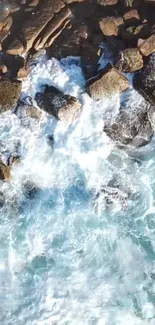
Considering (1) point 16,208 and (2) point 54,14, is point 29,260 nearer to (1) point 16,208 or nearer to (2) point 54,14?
(1) point 16,208

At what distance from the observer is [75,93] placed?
16.3 m

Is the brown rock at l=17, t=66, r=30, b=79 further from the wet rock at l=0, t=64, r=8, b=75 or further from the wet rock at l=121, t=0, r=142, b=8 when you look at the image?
the wet rock at l=121, t=0, r=142, b=8

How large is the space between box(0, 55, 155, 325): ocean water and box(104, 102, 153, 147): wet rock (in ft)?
0.63

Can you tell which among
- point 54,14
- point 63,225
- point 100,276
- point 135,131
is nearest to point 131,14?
point 54,14

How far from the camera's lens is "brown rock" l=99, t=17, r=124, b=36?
16.1 metres

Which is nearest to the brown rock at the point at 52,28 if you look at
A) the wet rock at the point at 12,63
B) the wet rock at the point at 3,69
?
the wet rock at the point at 12,63

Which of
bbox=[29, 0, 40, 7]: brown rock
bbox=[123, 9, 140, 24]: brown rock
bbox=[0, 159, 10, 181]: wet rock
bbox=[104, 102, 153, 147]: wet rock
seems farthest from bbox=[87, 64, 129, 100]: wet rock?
bbox=[0, 159, 10, 181]: wet rock

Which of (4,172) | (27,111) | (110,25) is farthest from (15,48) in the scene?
(4,172)

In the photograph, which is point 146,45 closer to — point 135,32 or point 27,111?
point 135,32

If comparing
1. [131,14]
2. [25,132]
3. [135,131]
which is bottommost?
[135,131]

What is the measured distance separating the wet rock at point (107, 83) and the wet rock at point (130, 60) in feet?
1.08

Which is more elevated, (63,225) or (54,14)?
(54,14)

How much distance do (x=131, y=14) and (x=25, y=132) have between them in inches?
186

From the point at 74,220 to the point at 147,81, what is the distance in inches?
180
